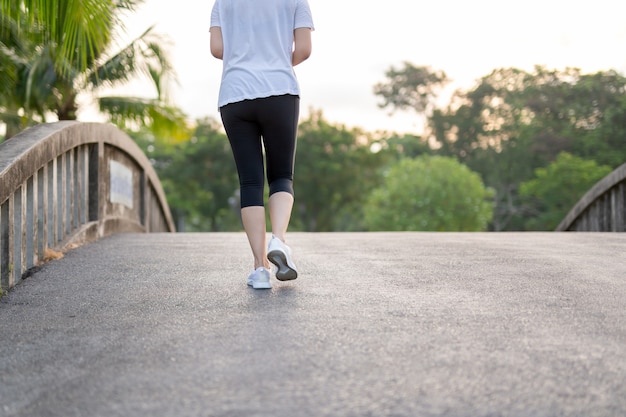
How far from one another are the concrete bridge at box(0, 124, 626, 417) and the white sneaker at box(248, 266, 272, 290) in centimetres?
11

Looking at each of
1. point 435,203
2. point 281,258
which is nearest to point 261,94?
point 281,258

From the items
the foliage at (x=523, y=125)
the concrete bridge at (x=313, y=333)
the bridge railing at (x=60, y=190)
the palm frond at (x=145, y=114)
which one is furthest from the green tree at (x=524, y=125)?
the concrete bridge at (x=313, y=333)

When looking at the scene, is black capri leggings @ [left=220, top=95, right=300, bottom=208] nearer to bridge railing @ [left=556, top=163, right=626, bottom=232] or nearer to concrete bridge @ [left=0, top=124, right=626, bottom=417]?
concrete bridge @ [left=0, top=124, right=626, bottom=417]

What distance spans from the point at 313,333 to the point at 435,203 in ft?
112

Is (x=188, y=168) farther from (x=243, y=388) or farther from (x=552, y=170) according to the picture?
(x=243, y=388)

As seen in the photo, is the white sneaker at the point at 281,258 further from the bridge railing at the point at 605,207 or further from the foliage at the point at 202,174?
the foliage at the point at 202,174

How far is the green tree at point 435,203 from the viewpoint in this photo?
36375 millimetres

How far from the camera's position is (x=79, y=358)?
2924mm

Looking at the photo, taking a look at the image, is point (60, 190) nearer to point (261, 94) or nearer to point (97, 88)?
point (261, 94)

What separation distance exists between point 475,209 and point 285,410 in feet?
115

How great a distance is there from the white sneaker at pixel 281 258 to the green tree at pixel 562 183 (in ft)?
112

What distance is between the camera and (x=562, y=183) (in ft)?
120

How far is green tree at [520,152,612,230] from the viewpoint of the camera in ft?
119

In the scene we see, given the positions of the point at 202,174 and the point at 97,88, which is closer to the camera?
the point at 97,88
